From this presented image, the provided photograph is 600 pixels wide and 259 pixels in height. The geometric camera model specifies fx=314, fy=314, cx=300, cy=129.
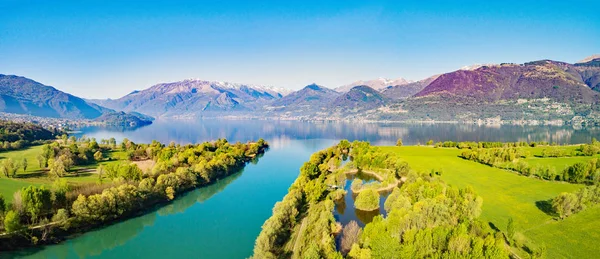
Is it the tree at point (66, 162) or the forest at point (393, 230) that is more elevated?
the tree at point (66, 162)

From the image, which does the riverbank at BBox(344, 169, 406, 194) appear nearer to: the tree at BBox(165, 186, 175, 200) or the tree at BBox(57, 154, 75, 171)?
the tree at BBox(165, 186, 175, 200)

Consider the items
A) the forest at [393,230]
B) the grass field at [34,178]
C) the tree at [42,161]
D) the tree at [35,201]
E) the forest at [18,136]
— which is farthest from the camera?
the forest at [18,136]

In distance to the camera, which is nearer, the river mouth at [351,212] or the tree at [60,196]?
the tree at [60,196]

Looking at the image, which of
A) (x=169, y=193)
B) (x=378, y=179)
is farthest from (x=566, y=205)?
(x=169, y=193)

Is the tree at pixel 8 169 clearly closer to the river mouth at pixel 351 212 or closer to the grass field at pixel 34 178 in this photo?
the grass field at pixel 34 178

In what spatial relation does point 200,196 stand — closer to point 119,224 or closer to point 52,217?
point 119,224

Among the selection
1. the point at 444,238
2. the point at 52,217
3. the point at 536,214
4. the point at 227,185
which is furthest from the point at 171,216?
the point at 536,214

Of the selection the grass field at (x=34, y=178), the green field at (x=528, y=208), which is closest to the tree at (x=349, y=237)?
the green field at (x=528, y=208)

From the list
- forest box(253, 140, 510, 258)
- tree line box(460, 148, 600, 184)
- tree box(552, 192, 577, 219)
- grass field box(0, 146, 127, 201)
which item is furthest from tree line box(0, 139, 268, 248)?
tree line box(460, 148, 600, 184)
